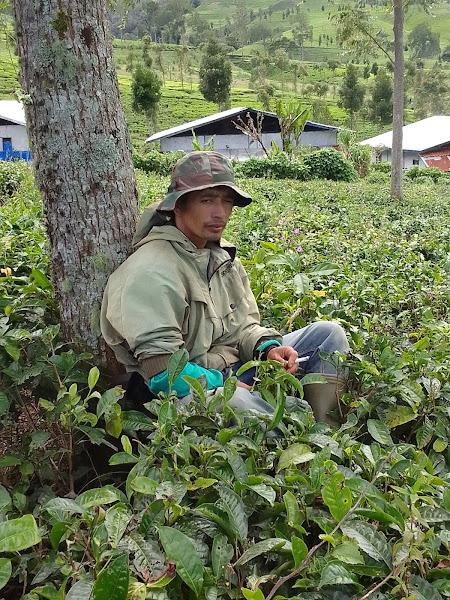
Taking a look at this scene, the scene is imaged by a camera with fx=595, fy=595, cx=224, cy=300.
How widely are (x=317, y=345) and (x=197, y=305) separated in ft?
1.83

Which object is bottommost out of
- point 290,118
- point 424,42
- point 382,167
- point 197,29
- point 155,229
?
point 382,167

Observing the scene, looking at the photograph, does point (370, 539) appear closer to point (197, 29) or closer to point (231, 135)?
point (231, 135)

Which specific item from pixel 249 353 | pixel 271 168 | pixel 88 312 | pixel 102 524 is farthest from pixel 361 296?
pixel 271 168

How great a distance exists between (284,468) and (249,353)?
947 mm

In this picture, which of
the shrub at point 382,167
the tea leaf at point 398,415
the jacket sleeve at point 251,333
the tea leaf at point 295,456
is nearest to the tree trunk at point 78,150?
the jacket sleeve at point 251,333

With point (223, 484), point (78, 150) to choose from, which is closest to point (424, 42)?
point (78, 150)

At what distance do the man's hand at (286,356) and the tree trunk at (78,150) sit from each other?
0.66 m

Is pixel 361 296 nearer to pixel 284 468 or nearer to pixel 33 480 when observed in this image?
pixel 284 468

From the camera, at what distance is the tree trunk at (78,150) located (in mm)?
2209

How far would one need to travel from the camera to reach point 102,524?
51.4 inches

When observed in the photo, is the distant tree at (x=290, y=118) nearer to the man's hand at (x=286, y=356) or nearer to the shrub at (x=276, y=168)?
the shrub at (x=276, y=168)

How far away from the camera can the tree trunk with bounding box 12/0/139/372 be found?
221cm

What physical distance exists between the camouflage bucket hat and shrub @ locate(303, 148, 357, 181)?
1785cm

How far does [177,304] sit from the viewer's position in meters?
2.21
